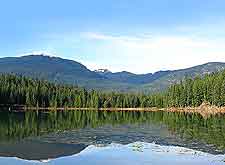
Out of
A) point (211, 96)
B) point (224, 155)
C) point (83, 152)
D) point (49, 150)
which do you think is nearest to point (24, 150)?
point (49, 150)

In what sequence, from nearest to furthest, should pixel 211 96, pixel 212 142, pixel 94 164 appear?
pixel 94 164, pixel 212 142, pixel 211 96

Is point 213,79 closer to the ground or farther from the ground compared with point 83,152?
farther from the ground

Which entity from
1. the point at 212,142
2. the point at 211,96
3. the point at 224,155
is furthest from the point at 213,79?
the point at 224,155

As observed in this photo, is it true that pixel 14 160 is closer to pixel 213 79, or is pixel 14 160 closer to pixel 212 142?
pixel 212 142

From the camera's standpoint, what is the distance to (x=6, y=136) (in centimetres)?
6862

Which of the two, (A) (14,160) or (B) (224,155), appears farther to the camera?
(B) (224,155)

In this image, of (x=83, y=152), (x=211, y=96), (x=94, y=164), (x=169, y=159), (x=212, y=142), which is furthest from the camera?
(x=211, y=96)

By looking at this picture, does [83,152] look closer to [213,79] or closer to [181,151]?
[181,151]

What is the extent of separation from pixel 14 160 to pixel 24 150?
8025mm

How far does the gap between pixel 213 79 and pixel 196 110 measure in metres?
15.9

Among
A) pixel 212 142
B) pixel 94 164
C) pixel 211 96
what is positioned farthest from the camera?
pixel 211 96

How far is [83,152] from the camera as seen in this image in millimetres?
51656

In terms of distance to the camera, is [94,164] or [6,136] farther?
[6,136]

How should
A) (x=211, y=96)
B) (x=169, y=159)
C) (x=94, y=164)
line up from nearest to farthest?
(x=94, y=164), (x=169, y=159), (x=211, y=96)
